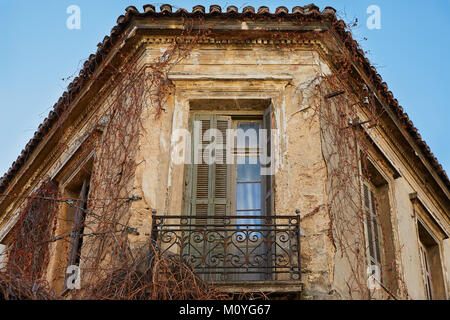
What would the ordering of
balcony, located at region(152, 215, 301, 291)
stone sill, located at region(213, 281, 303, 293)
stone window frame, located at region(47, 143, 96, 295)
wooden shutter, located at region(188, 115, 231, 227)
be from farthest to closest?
stone window frame, located at region(47, 143, 96, 295), wooden shutter, located at region(188, 115, 231, 227), balcony, located at region(152, 215, 301, 291), stone sill, located at region(213, 281, 303, 293)

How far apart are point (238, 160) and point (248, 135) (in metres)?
0.39

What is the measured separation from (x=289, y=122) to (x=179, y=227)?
1978mm

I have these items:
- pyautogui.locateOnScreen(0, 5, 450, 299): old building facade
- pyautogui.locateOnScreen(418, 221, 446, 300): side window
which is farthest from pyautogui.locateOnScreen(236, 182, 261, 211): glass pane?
pyautogui.locateOnScreen(418, 221, 446, 300): side window

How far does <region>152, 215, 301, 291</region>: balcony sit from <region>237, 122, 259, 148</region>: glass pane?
4.20 feet

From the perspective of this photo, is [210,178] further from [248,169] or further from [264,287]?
[264,287]

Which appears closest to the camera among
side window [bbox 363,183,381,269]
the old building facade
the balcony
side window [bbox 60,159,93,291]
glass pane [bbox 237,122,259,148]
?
the balcony

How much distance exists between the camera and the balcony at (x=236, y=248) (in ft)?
27.2

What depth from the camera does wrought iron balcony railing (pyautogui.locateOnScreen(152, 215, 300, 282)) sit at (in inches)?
331

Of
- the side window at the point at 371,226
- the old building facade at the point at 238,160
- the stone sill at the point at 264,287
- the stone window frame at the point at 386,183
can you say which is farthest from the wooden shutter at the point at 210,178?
the side window at the point at 371,226

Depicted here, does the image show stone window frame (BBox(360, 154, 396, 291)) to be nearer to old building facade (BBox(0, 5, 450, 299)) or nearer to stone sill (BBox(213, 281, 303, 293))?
old building facade (BBox(0, 5, 450, 299))

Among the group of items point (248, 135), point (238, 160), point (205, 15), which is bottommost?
point (238, 160)

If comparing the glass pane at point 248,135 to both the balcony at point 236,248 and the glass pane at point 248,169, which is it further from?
the balcony at point 236,248

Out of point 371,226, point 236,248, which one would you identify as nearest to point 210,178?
point 236,248

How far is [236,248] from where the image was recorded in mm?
8805
